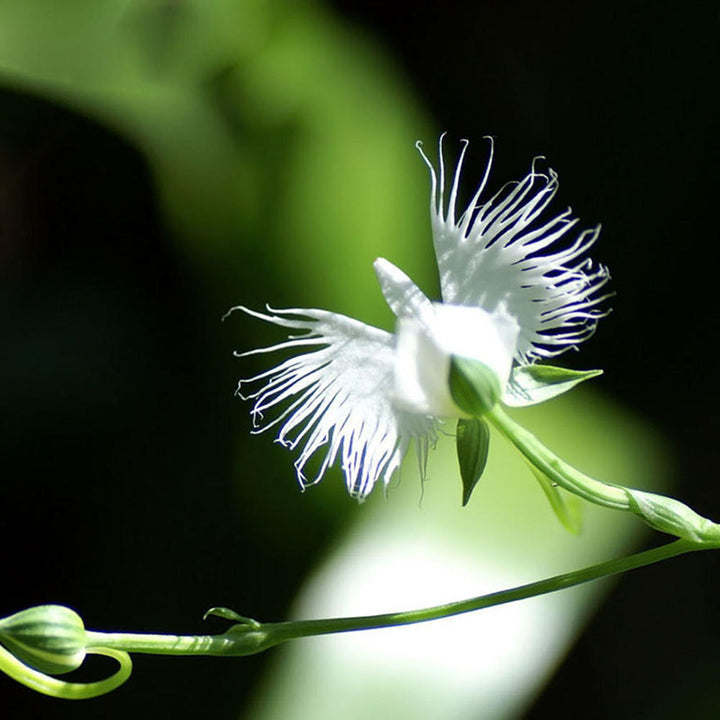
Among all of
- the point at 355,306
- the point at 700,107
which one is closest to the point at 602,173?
the point at 700,107

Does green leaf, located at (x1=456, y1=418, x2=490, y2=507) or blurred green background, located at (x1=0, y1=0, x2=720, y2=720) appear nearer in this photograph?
green leaf, located at (x1=456, y1=418, x2=490, y2=507)

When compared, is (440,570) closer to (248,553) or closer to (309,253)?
(248,553)

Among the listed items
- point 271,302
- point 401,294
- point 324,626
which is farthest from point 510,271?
point 271,302

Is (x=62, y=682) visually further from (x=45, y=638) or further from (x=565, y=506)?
(x=565, y=506)

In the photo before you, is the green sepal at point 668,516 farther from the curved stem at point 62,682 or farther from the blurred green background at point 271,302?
the blurred green background at point 271,302

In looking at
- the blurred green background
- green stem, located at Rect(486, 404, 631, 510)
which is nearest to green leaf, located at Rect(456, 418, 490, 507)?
green stem, located at Rect(486, 404, 631, 510)

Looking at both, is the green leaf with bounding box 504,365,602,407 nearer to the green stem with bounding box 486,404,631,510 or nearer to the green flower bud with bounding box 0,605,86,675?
the green stem with bounding box 486,404,631,510
